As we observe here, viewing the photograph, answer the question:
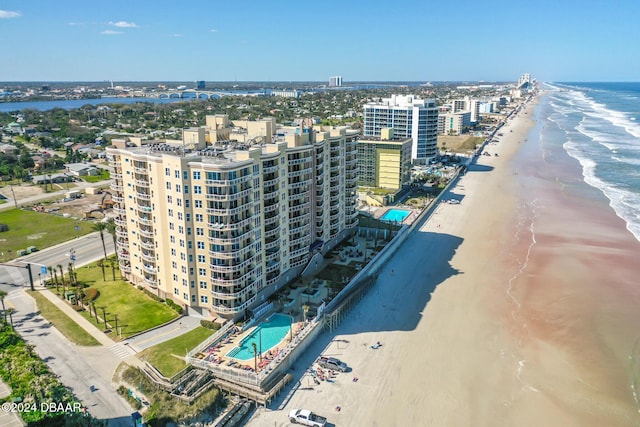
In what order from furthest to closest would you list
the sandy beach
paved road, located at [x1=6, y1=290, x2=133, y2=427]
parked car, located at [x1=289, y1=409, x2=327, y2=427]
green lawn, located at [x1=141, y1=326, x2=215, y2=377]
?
green lawn, located at [x1=141, y1=326, x2=215, y2=377], the sandy beach, paved road, located at [x1=6, y1=290, x2=133, y2=427], parked car, located at [x1=289, y1=409, x2=327, y2=427]

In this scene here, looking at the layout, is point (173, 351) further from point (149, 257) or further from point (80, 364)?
point (149, 257)

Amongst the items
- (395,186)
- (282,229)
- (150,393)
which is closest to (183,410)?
(150,393)

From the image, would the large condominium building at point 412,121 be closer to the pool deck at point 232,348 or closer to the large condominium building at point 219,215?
the large condominium building at point 219,215

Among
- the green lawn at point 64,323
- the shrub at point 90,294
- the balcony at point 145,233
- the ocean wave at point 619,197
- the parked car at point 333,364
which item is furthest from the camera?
the ocean wave at point 619,197

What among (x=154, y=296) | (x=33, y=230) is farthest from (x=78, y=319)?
(x=33, y=230)

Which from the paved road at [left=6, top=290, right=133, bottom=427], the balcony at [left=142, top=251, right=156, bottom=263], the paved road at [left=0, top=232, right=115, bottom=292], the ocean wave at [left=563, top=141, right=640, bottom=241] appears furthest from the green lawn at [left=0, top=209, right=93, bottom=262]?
the ocean wave at [left=563, top=141, right=640, bottom=241]

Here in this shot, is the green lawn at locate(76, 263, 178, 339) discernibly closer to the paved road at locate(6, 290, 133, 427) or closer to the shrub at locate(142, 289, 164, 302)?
the shrub at locate(142, 289, 164, 302)

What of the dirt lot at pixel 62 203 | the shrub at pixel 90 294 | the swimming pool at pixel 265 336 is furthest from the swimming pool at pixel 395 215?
the dirt lot at pixel 62 203
